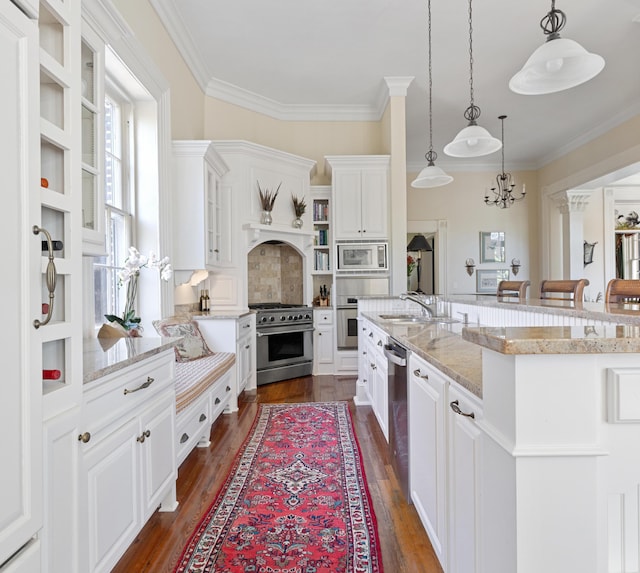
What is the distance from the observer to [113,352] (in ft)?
5.24

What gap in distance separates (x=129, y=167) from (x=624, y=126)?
6.16 m

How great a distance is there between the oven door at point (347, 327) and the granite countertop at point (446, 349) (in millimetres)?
2253

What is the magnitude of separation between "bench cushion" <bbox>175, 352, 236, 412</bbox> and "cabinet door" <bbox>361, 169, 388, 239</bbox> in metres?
2.36

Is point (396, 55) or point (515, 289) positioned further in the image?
point (396, 55)

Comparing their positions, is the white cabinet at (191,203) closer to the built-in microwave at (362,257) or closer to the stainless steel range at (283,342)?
the stainless steel range at (283,342)

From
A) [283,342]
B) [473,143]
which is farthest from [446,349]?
[283,342]

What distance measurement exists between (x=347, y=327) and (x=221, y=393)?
83.2 inches

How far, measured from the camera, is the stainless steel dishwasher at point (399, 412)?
1.94 m

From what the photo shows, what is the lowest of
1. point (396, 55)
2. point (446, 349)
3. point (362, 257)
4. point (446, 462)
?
point (446, 462)

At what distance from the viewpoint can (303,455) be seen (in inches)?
102

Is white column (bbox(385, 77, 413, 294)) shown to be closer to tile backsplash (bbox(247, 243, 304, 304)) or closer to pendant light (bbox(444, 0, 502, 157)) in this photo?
tile backsplash (bbox(247, 243, 304, 304))

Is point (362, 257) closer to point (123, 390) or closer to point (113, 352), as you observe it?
point (113, 352)

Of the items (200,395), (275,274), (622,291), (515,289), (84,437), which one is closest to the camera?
(84,437)

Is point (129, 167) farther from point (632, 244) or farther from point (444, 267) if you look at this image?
point (632, 244)
